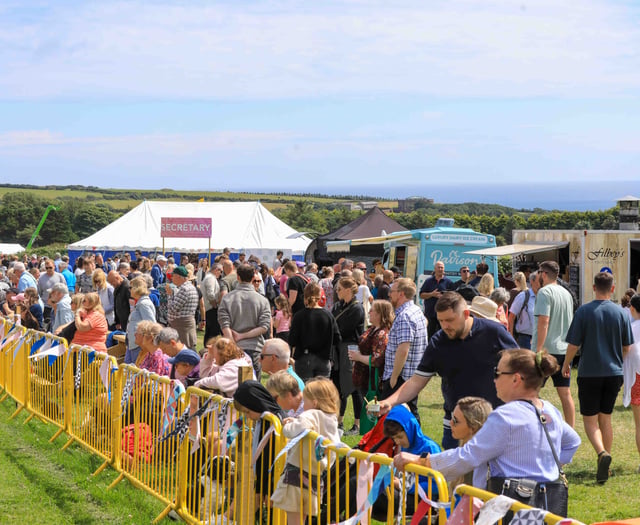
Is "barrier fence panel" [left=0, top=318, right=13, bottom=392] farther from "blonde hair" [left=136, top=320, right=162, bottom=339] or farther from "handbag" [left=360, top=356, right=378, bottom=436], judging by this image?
"handbag" [left=360, top=356, right=378, bottom=436]

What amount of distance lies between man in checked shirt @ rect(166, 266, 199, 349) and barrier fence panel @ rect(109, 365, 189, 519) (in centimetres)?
330

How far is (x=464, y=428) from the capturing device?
455 centimetres

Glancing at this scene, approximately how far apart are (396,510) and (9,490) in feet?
14.8

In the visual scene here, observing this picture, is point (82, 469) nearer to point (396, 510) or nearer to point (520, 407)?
point (396, 510)

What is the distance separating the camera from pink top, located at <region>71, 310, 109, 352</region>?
33.9 ft

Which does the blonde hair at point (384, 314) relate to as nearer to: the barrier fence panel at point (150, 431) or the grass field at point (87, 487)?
the grass field at point (87, 487)

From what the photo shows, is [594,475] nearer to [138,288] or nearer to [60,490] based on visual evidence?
[60,490]

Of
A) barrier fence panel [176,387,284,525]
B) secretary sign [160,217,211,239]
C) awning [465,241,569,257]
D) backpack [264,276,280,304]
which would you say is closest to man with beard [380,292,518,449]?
barrier fence panel [176,387,284,525]

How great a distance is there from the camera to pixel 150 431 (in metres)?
7.23

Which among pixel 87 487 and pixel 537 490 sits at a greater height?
pixel 537 490

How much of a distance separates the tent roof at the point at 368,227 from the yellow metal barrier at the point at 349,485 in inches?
966

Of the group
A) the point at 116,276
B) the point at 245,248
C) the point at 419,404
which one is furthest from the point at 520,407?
the point at 245,248

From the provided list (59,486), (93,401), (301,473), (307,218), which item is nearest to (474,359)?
(301,473)

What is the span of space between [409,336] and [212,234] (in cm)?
2876
